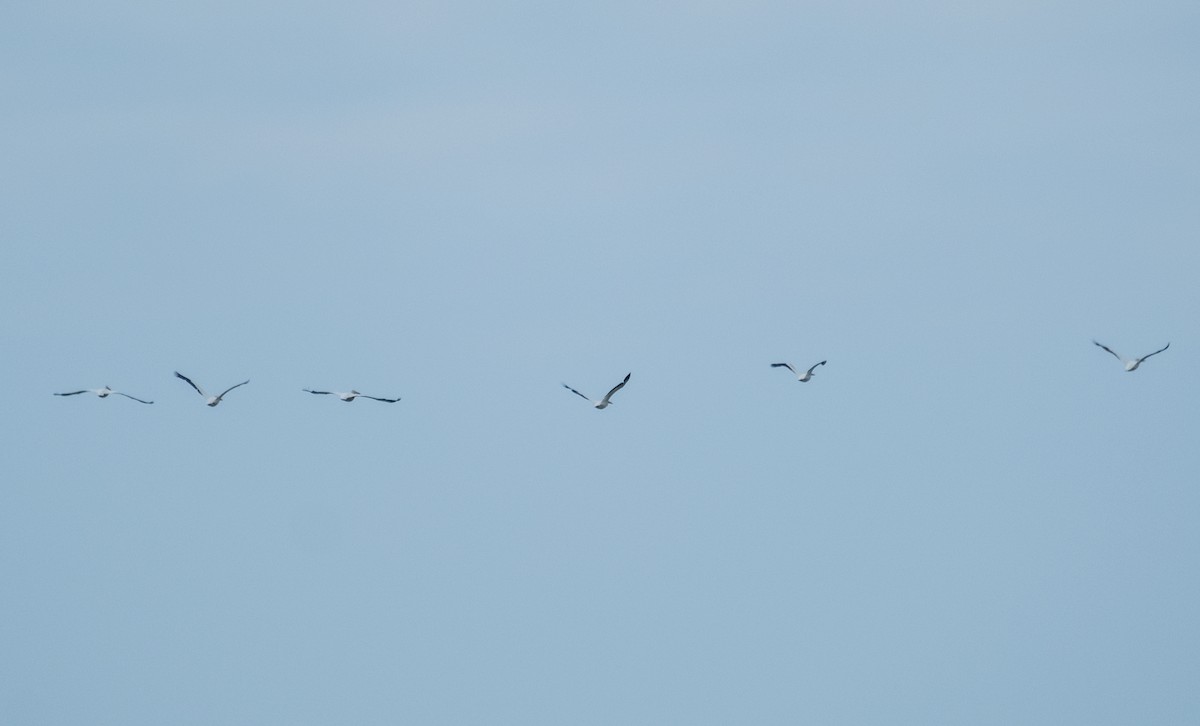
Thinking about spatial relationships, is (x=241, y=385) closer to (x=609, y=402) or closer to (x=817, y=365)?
(x=609, y=402)

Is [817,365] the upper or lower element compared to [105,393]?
upper

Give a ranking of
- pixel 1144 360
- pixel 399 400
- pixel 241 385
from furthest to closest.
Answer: pixel 1144 360
pixel 241 385
pixel 399 400

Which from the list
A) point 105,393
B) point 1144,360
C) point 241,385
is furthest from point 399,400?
point 1144,360

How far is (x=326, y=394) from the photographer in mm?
107125

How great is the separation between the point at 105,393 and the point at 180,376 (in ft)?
23.0

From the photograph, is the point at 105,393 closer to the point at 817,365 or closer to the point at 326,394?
the point at 326,394

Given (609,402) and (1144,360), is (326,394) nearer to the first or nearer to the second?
(609,402)

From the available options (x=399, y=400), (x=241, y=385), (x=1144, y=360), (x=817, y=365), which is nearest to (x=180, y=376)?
(x=241, y=385)

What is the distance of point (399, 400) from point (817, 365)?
24.0 meters

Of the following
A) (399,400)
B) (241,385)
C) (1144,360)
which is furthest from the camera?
(1144,360)

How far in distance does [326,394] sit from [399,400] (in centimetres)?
1235

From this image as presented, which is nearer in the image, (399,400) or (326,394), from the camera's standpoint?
(399,400)

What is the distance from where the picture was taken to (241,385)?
10288 cm

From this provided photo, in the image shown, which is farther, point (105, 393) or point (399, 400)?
point (105, 393)
